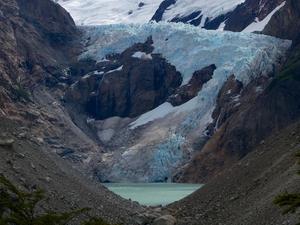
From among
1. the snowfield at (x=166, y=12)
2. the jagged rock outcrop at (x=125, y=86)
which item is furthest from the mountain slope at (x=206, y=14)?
the jagged rock outcrop at (x=125, y=86)

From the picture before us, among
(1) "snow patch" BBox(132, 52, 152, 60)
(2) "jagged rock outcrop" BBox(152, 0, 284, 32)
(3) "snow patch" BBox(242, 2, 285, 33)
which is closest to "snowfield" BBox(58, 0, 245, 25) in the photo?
(2) "jagged rock outcrop" BBox(152, 0, 284, 32)

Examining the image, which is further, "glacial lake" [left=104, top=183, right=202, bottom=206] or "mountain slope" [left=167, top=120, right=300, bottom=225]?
"glacial lake" [left=104, top=183, right=202, bottom=206]

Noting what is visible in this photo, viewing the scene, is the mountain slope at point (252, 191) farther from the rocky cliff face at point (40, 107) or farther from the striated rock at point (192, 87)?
the striated rock at point (192, 87)

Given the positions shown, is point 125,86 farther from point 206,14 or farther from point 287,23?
point 206,14

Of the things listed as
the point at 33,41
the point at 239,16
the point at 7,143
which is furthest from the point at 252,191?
the point at 239,16

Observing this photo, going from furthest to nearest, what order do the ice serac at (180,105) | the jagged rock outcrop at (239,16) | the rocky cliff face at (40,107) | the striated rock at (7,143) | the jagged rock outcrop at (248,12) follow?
the jagged rock outcrop at (239,16)
the jagged rock outcrop at (248,12)
the ice serac at (180,105)
the rocky cliff face at (40,107)
the striated rock at (7,143)

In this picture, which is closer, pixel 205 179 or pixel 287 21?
pixel 205 179

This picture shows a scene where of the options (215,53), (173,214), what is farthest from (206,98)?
(173,214)

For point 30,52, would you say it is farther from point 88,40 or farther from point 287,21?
point 287,21

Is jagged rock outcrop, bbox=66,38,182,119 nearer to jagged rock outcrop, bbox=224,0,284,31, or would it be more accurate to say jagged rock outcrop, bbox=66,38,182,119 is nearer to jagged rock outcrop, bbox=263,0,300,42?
jagged rock outcrop, bbox=263,0,300,42
